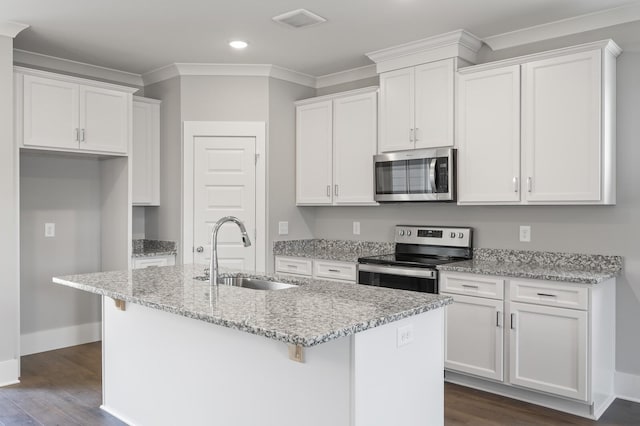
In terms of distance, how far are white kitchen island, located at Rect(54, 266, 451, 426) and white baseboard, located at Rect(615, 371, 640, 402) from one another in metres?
1.85

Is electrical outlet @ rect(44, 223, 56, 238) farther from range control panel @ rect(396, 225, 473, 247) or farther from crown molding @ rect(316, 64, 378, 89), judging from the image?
range control panel @ rect(396, 225, 473, 247)

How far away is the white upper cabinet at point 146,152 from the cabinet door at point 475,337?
298 cm

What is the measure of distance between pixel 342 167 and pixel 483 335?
196cm

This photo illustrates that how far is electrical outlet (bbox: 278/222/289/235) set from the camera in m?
4.96

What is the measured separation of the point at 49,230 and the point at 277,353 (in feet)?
10.9

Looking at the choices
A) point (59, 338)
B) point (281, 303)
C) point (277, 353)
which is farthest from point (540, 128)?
point (59, 338)

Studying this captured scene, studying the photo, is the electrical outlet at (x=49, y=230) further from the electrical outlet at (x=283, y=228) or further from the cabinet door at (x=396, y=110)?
the cabinet door at (x=396, y=110)

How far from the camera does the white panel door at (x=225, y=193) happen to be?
4.78m

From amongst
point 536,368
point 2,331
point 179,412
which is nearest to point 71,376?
point 2,331

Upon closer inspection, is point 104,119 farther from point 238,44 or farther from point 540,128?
point 540,128

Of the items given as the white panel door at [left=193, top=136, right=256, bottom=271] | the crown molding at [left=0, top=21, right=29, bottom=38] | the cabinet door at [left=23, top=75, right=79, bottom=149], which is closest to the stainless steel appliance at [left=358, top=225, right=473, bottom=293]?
the white panel door at [left=193, top=136, right=256, bottom=271]

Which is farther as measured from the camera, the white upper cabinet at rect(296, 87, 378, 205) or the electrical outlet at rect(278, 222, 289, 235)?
the electrical outlet at rect(278, 222, 289, 235)

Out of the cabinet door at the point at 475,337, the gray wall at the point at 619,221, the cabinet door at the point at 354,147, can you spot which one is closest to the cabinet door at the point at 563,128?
the gray wall at the point at 619,221

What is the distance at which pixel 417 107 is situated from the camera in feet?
13.4
